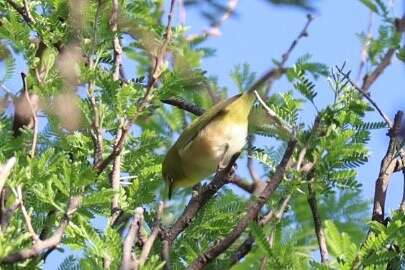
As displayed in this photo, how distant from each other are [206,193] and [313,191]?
1.05 feet

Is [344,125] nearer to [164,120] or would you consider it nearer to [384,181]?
[384,181]

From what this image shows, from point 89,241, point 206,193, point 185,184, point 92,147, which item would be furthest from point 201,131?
point 89,241

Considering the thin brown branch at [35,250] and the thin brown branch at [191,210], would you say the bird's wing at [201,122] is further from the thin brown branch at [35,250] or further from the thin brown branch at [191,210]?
the thin brown branch at [35,250]

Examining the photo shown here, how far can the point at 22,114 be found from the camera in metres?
3.69

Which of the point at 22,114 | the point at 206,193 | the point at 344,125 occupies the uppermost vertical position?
the point at 344,125

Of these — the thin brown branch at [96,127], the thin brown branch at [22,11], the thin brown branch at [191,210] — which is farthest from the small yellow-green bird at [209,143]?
the thin brown branch at [22,11]

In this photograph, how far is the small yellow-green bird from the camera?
12.0ft

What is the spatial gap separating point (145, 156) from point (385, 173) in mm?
957

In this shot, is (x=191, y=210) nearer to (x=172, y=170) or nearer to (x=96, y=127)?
(x=96, y=127)

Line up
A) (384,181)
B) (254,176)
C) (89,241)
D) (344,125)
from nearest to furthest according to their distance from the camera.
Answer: (89,241)
(344,125)
(384,181)
(254,176)

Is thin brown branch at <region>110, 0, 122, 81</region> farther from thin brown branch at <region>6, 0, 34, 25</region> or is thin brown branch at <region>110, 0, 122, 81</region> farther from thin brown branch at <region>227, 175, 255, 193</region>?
thin brown branch at <region>227, 175, 255, 193</region>

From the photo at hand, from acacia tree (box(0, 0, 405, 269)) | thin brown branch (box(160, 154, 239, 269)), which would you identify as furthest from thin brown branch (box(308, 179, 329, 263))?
thin brown branch (box(160, 154, 239, 269))

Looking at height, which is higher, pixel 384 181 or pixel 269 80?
pixel 269 80

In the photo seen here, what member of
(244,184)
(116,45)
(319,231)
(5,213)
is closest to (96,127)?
(116,45)
